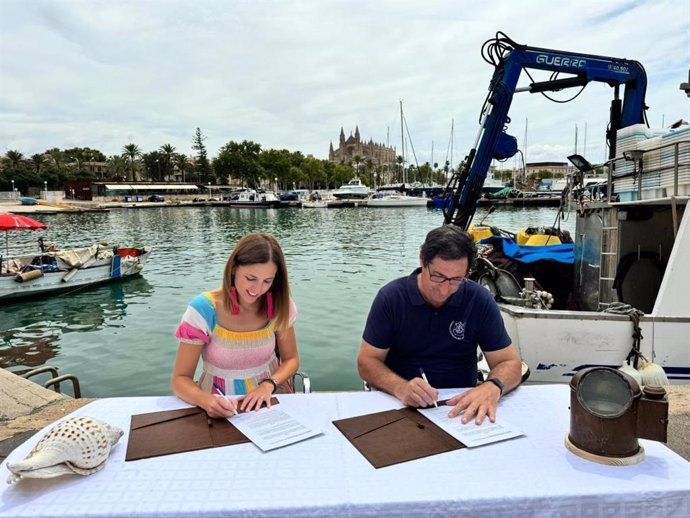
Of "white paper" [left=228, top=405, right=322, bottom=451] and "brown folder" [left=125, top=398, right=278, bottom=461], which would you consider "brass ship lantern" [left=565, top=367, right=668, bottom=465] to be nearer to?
"white paper" [left=228, top=405, right=322, bottom=451]

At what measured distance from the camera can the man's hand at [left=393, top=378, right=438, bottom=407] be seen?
6.92 ft

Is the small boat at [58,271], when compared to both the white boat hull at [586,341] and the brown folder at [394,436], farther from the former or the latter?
the brown folder at [394,436]

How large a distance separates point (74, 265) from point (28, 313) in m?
2.18

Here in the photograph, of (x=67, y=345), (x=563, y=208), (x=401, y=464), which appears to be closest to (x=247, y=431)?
(x=401, y=464)

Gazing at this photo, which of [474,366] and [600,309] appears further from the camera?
[600,309]

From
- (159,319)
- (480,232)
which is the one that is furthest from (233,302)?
(159,319)

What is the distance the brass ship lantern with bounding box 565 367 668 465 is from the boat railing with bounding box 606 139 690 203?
385 centimetres

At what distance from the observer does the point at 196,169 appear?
109 metres

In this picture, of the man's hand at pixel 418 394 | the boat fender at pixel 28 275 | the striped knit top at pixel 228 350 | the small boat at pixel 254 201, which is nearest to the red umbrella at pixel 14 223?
the boat fender at pixel 28 275

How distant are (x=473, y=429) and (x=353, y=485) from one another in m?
0.60

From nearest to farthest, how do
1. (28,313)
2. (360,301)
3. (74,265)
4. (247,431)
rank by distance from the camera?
(247,431) → (28,313) → (360,301) → (74,265)

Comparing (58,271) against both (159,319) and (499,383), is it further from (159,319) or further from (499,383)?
(499,383)

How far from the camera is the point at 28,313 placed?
12.0 metres

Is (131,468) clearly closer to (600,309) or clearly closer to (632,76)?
(600,309)
